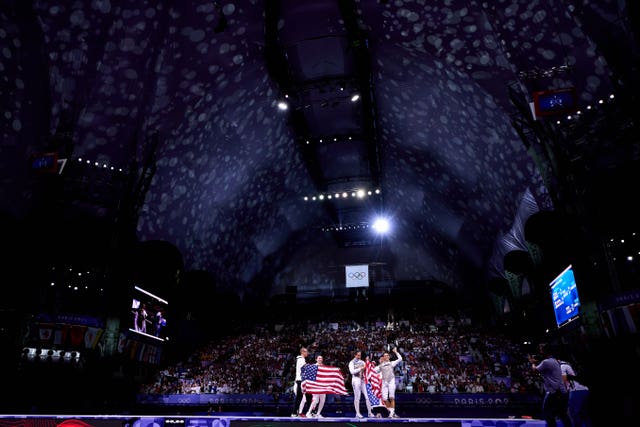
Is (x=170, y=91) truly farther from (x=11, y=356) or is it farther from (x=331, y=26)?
(x=11, y=356)

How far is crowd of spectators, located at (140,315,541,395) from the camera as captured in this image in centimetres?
2013

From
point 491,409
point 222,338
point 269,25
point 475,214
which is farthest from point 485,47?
point 222,338

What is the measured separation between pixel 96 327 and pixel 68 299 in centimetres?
321

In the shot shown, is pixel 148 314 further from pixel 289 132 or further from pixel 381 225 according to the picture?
pixel 381 225

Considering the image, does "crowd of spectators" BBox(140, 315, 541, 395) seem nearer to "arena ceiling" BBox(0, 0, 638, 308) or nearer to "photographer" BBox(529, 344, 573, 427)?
"arena ceiling" BBox(0, 0, 638, 308)

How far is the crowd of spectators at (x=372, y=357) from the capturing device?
66.1ft

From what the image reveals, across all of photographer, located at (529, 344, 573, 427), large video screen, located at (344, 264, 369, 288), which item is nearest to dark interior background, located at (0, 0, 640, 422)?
large video screen, located at (344, 264, 369, 288)

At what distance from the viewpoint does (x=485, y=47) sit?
15.1 metres

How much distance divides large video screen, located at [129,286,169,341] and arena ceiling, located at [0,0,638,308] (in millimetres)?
2638

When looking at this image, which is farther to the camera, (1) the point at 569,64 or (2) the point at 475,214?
(2) the point at 475,214

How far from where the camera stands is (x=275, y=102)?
21.3 m

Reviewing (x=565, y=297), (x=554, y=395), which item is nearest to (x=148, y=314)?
(x=554, y=395)

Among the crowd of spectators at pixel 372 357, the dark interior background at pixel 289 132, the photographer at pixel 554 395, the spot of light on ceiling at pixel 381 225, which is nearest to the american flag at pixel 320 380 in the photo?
the photographer at pixel 554 395

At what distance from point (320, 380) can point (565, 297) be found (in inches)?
507
